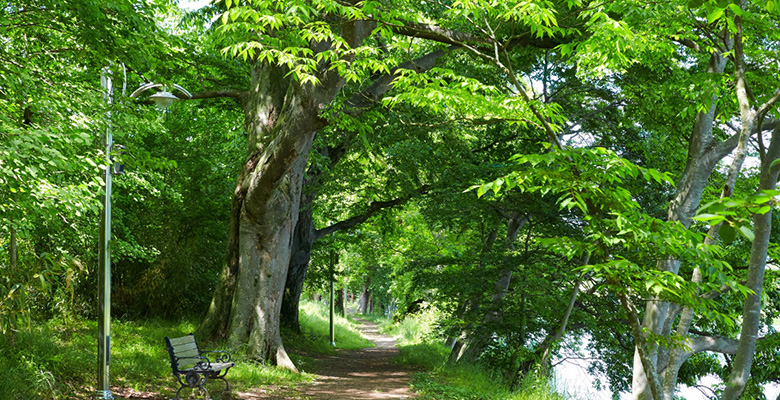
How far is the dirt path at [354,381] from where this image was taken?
933 centimetres

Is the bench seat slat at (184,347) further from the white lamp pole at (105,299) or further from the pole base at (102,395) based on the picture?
the pole base at (102,395)

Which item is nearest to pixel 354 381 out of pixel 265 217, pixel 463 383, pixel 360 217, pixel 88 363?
pixel 463 383

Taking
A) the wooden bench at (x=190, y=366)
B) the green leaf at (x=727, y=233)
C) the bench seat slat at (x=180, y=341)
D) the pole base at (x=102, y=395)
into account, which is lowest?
the pole base at (x=102, y=395)

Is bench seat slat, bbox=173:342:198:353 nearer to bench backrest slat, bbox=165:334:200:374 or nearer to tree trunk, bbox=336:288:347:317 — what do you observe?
bench backrest slat, bbox=165:334:200:374

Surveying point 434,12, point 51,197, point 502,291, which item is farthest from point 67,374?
point 434,12

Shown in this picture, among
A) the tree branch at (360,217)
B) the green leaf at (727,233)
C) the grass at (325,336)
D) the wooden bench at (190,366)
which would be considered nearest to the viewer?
the green leaf at (727,233)

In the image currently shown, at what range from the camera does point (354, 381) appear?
11.4 m

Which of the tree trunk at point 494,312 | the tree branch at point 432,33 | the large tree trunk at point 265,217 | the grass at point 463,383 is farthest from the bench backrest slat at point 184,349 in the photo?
the tree trunk at point 494,312

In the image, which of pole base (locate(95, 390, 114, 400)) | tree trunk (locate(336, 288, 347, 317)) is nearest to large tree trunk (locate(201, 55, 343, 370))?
pole base (locate(95, 390, 114, 400))

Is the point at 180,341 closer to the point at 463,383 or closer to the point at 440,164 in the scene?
the point at 463,383

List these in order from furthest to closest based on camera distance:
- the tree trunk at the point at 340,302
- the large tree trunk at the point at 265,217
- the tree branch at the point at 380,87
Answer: the tree trunk at the point at 340,302 → the tree branch at the point at 380,87 → the large tree trunk at the point at 265,217

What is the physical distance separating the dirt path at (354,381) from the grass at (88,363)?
0.52 metres

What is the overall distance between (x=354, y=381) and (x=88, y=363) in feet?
16.5

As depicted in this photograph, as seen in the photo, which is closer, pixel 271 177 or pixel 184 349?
pixel 184 349
